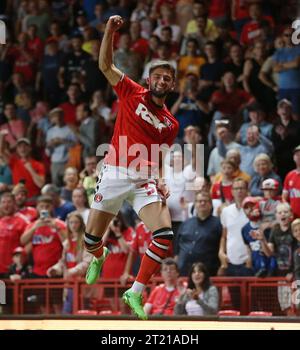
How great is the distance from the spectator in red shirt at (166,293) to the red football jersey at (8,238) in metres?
2.67

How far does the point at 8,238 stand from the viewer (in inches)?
634

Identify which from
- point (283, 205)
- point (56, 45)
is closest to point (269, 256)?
point (283, 205)

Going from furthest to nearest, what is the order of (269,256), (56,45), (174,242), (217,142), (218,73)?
1. (56,45)
2. (218,73)
3. (217,142)
4. (174,242)
5. (269,256)

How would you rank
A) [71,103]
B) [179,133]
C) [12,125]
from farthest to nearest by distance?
[12,125] < [71,103] < [179,133]

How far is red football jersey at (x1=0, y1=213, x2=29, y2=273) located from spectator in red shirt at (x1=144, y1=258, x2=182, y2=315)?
2.67 meters

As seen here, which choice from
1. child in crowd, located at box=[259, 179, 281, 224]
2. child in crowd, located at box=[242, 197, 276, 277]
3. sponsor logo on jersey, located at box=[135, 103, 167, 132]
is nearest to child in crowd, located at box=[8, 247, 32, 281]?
child in crowd, located at box=[242, 197, 276, 277]

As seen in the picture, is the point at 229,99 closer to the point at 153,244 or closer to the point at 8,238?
the point at 8,238

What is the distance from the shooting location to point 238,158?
15500mm

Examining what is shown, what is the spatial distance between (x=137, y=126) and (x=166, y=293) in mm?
3702

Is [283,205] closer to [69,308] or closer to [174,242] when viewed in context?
[174,242]

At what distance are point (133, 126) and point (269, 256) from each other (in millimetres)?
3697

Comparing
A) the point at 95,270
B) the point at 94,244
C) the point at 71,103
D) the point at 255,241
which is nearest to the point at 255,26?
the point at 71,103

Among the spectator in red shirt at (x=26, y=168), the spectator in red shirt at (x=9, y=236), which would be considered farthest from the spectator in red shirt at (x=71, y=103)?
the spectator in red shirt at (x=9, y=236)

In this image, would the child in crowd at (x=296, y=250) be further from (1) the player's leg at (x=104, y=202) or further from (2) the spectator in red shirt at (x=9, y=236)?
(2) the spectator in red shirt at (x=9, y=236)
